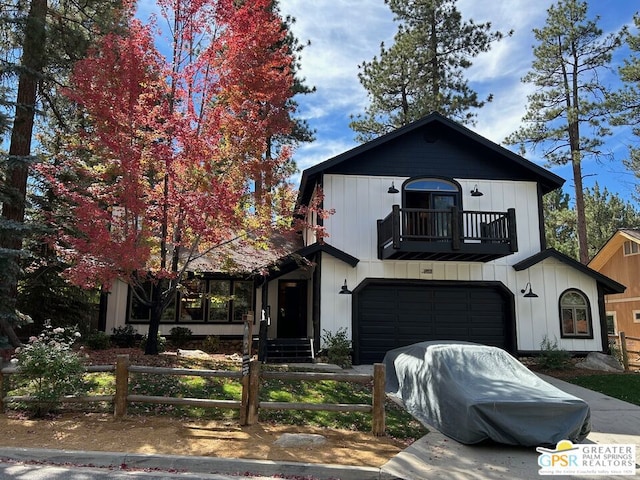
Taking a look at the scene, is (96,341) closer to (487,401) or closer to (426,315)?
(426,315)

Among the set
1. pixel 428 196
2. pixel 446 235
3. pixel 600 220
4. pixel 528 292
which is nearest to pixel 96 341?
pixel 446 235

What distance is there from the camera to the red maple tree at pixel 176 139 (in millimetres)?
9125

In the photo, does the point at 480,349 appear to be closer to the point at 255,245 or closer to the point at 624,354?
the point at 255,245

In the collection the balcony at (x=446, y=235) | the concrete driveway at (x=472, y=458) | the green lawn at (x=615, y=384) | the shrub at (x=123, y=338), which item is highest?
the balcony at (x=446, y=235)

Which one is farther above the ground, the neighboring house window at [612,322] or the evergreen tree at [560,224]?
the evergreen tree at [560,224]

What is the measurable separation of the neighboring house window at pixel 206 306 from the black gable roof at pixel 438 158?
529cm

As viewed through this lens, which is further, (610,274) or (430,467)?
(610,274)

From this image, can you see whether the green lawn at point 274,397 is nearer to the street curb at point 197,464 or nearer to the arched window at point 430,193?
the street curb at point 197,464

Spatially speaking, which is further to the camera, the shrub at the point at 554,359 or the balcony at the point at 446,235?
the shrub at the point at 554,359

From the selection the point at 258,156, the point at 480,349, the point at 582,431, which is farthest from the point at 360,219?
the point at 582,431

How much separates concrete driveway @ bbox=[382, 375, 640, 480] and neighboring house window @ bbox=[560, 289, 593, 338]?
293 inches

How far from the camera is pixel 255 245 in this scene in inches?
428

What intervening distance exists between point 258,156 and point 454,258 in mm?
7271

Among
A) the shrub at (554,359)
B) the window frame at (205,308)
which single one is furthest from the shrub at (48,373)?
the shrub at (554,359)
